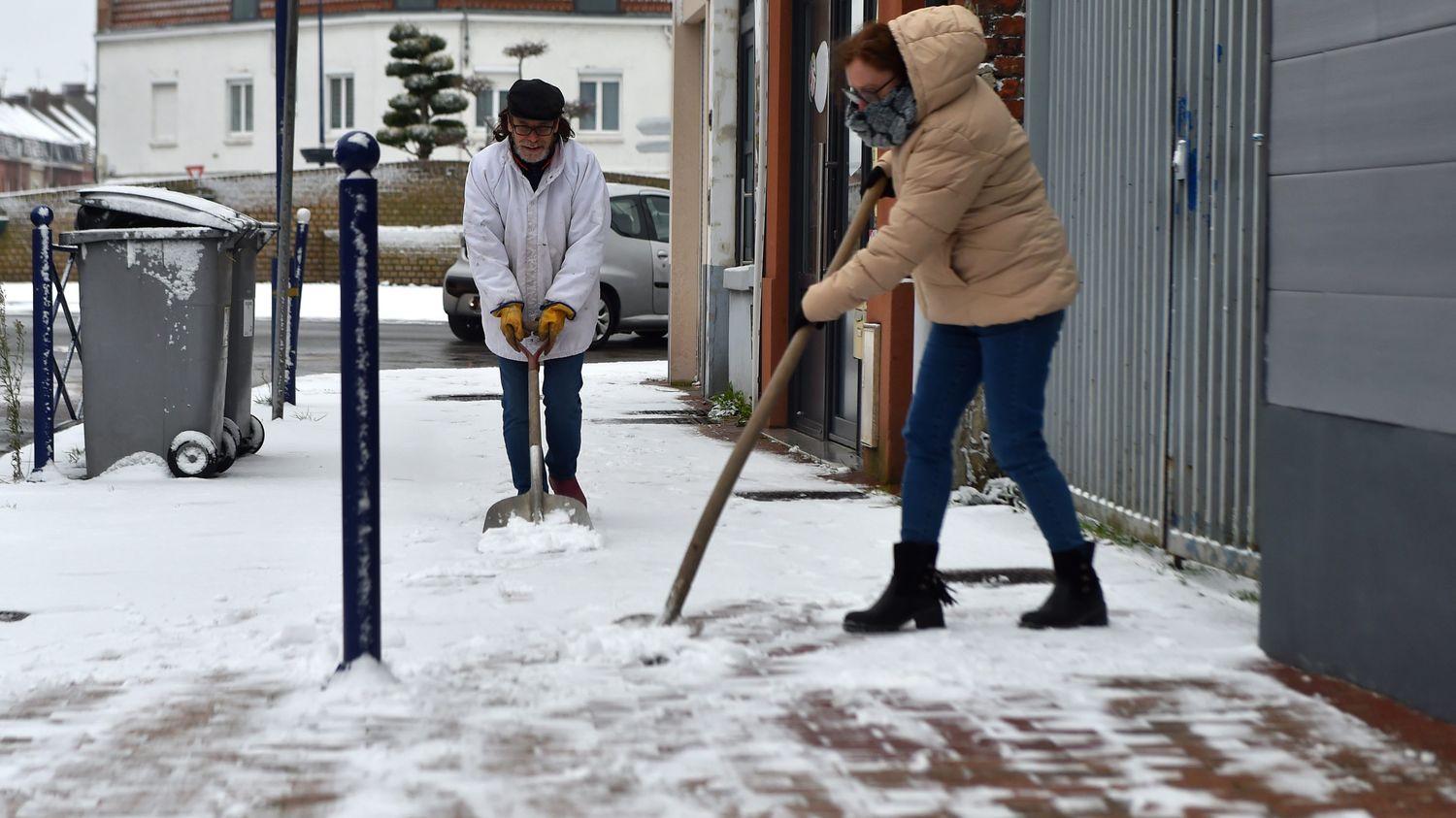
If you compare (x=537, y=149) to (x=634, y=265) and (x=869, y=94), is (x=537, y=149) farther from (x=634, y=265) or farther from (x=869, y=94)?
(x=634, y=265)

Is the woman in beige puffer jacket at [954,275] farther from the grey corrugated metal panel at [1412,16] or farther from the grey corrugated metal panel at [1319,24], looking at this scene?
the grey corrugated metal panel at [1412,16]

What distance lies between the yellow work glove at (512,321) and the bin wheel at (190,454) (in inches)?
77.5

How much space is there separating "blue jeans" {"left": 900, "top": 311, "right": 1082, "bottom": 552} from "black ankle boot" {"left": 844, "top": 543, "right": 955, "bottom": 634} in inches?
2.5

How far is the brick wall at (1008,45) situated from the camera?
21.3ft

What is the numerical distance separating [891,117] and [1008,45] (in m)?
2.61

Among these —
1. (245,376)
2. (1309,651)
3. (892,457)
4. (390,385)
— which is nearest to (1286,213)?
(1309,651)

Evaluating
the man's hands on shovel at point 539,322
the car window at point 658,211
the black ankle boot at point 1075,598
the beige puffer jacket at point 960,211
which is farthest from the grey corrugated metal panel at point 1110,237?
the car window at point 658,211

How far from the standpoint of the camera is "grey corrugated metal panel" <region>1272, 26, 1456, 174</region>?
132 inches

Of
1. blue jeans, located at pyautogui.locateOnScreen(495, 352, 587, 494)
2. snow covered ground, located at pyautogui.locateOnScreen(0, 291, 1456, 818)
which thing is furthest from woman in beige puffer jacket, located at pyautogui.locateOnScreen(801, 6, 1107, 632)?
blue jeans, located at pyautogui.locateOnScreen(495, 352, 587, 494)

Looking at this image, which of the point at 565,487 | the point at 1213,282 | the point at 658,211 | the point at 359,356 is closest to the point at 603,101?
the point at 658,211

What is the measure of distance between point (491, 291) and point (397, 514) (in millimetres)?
1034

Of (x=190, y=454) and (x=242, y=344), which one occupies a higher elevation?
(x=242, y=344)

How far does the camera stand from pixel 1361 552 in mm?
3604

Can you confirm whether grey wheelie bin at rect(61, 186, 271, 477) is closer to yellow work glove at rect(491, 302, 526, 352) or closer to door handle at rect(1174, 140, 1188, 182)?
yellow work glove at rect(491, 302, 526, 352)
